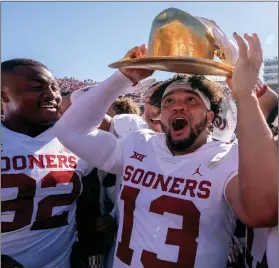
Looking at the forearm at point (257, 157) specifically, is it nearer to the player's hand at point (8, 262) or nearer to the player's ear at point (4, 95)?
the player's hand at point (8, 262)

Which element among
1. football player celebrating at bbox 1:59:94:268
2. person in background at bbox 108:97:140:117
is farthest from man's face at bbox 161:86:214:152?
person in background at bbox 108:97:140:117

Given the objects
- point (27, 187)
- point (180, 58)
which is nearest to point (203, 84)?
point (180, 58)

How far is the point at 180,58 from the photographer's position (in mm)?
1214

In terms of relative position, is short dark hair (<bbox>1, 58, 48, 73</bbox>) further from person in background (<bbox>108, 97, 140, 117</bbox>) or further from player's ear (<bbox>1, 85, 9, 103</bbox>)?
person in background (<bbox>108, 97, 140, 117</bbox>)

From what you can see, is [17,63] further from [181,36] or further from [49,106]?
[181,36]

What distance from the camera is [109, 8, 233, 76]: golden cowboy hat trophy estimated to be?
129cm

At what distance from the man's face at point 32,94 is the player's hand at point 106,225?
1.87ft

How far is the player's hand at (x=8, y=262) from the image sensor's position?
Answer: 1.41 meters

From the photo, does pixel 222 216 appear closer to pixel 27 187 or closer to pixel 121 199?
pixel 121 199

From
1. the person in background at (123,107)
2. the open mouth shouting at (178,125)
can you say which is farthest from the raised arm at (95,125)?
the person in background at (123,107)

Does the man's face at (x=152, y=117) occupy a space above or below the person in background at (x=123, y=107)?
above

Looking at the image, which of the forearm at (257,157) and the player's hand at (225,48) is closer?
the forearm at (257,157)

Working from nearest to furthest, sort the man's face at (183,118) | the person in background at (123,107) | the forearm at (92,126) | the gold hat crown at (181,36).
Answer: the gold hat crown at (181,36) < the man's face at (183,118) < the forearm at (92,126) < the person in background at (123,107)

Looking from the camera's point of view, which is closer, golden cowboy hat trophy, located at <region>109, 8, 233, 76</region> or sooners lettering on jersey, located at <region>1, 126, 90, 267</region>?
golden cowboy hat trophy, located at <region>109, 8, 233, 76</region>
